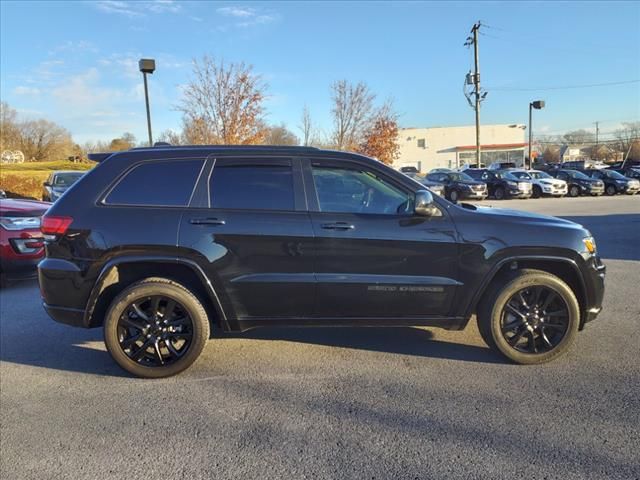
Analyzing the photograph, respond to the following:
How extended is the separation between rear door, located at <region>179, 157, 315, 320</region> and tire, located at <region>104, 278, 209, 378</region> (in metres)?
0.29

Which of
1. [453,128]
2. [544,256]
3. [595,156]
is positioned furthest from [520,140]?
[544,256]

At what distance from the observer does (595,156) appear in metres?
76.6

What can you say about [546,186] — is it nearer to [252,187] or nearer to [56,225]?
[252,187]

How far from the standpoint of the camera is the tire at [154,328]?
381 centimetres

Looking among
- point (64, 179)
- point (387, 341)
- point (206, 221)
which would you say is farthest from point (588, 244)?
point (64, 179)

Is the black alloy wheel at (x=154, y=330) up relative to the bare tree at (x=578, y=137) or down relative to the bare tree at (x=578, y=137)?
down

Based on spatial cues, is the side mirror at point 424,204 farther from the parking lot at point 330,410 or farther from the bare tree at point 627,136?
the bare tree at point 627,136

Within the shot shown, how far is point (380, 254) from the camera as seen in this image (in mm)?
3775

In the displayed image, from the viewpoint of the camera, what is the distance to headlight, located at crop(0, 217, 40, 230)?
7.03 metres

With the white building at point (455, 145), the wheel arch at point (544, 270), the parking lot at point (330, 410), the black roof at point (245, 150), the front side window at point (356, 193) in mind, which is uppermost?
the white building at point (455, 145)

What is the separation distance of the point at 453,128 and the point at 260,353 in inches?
2862

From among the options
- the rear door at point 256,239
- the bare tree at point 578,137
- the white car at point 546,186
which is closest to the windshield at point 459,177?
the white car at point 546,186

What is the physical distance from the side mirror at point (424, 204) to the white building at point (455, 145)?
6570cm

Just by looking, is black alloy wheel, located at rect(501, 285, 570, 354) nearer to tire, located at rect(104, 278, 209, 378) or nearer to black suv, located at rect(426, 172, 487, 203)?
tire, located at rect(104, 278, 209, 378)
